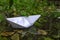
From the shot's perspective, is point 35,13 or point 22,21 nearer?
point 22,21

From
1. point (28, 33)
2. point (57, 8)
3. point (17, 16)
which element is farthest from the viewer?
point (57, 8)

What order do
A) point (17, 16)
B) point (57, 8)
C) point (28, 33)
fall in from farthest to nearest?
point (57, 8) < point (17, 16) < point (28, 33)

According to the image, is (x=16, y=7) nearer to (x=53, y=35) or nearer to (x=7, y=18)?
(x=7, y=18)

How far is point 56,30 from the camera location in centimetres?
396

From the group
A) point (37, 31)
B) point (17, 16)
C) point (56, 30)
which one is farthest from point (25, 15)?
point (56, 30)

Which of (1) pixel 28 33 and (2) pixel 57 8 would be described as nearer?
(1) pixel 28 33

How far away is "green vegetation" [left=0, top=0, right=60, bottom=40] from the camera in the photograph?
12.7ft

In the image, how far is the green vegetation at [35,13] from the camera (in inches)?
152

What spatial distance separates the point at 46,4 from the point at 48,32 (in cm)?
87

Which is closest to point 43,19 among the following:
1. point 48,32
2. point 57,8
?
point 48,32

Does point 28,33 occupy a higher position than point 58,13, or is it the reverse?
point 58,13

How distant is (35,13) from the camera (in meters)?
4.22

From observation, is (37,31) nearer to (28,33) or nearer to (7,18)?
(28,33)

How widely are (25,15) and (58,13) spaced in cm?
71
